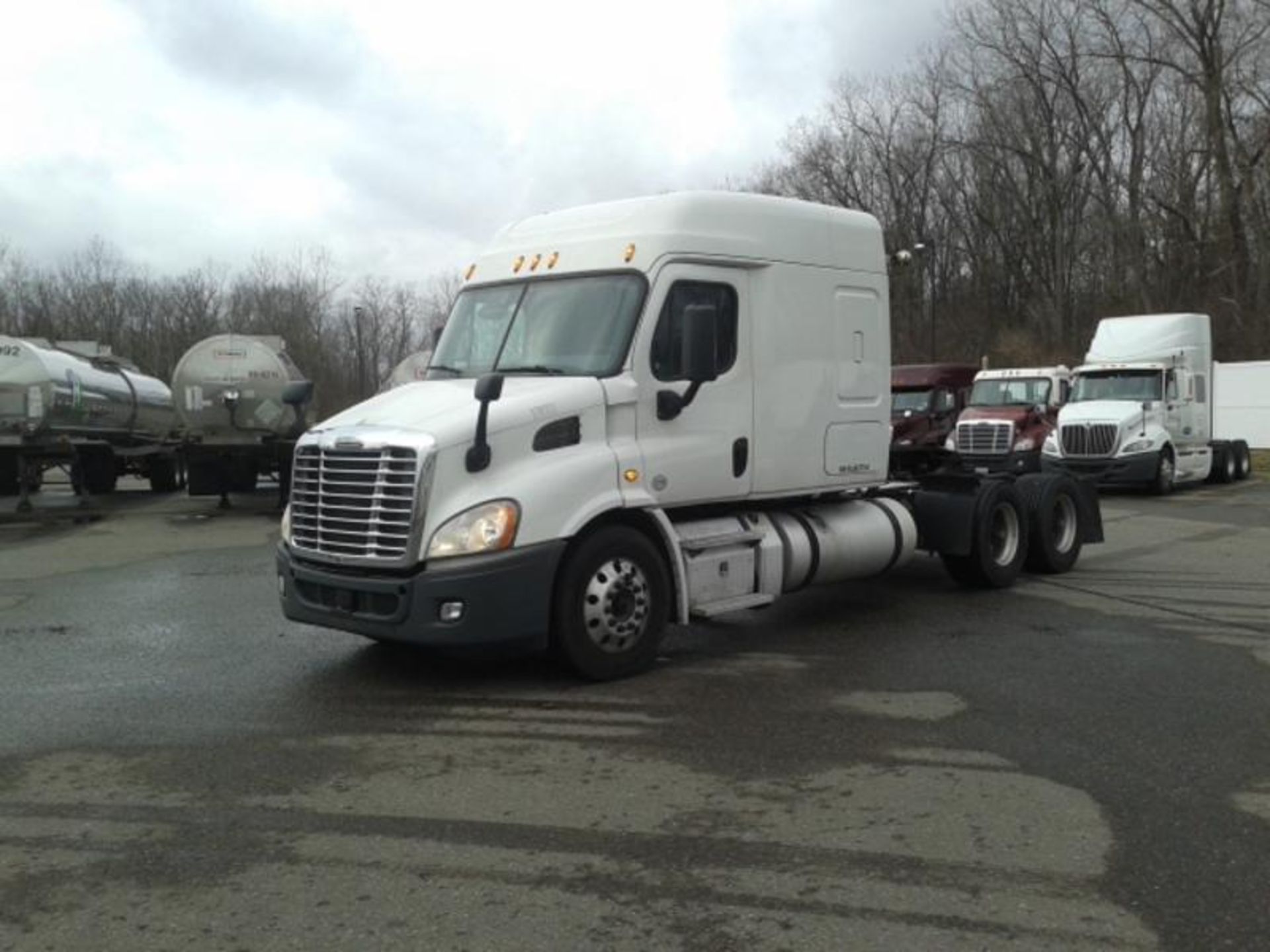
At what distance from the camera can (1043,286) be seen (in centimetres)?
5309

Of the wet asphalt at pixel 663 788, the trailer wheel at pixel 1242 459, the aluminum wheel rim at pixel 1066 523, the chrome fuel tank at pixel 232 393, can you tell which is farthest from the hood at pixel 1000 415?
the wet asphalt at pixel 663 788

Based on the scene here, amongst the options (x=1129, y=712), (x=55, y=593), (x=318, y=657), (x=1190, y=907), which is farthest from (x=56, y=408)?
(x=1190, y=907)

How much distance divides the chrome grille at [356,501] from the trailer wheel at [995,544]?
A: 569 centimetres

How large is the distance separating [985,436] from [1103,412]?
101 inches

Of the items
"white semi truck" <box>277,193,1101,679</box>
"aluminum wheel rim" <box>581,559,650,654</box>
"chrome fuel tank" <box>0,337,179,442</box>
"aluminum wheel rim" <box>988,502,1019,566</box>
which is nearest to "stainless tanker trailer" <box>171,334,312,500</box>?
"chrome fuel tank" <box>0,337,179,442</box>

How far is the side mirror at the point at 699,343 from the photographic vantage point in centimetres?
699

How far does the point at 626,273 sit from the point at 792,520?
2.42 metres

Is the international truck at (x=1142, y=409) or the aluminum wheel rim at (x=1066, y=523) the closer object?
the aluminum wheel rim at (x=1066, y=523)

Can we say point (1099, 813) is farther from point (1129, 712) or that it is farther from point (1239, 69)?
point (1239, 69)

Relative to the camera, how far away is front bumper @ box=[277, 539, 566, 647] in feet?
20.6

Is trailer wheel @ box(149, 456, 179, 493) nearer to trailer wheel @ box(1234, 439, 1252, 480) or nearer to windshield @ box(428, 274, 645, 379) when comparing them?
windshield @ box(428, 274, 645, 379)

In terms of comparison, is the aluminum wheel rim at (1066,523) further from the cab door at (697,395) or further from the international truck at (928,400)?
the international truck at (928,400)

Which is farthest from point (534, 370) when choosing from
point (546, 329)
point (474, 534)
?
point (474, 534)

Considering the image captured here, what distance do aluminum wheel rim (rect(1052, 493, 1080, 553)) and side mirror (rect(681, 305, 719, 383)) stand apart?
19.1 ft
